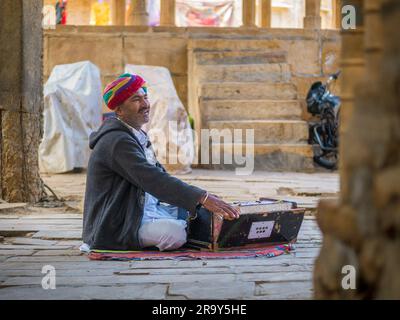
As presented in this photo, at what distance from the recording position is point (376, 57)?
1.80 m

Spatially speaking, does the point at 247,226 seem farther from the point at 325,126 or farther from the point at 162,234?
the point at 325,126

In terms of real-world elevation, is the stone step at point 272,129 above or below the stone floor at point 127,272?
above

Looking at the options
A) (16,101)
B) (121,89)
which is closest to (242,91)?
(16,101)

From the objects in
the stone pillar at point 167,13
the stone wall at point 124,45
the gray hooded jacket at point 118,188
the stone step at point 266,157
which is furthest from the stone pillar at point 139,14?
the gray hooded jacket at point 118,188

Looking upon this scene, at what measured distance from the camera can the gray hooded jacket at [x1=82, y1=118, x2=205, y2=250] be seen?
4383 millimetres

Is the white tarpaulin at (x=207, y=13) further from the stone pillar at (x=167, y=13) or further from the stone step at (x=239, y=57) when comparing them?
the stone step at (x=239, y=57)

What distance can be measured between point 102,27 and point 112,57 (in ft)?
1.80

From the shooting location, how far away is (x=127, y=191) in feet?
15.0

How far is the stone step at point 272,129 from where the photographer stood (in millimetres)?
11305

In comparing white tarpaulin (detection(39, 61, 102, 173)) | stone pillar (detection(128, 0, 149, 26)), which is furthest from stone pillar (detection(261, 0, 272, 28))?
white tarpaulin (detection(39, 61, 102, 173))

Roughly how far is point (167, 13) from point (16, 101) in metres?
7.69

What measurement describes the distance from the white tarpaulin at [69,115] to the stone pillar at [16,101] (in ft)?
12.5
